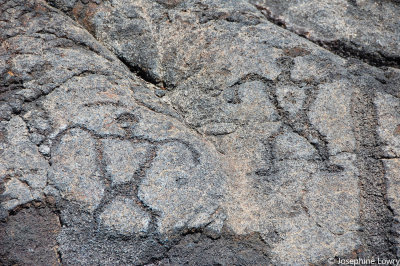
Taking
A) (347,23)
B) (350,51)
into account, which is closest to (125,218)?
(350,51)

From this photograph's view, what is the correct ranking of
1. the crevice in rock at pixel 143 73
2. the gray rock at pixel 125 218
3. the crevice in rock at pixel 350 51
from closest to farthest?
the gray rock at pixel 125 218
the crevice in rock at pixel 143 73
the crevice in rock at pixel 350 51

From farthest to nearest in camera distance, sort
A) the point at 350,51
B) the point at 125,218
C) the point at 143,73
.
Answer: the point at 350,51, the point at 143,73, the point at 125,218

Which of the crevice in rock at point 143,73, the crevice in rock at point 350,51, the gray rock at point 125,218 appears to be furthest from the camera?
the crevice in rock at point 350,51

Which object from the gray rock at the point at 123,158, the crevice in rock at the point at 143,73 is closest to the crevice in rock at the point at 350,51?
the crevice in rock at the point at 143,73

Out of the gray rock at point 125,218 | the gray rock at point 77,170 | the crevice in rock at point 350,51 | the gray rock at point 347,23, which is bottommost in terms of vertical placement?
the gray rock at point 125,218

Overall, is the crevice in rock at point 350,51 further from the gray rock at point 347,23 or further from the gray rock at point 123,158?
the gray rock at point 123,158

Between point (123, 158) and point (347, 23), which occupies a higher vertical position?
point (347, 23)

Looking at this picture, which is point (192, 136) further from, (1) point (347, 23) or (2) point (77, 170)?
(1) point (347, 23)

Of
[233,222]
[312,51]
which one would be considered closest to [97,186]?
[233,222]
